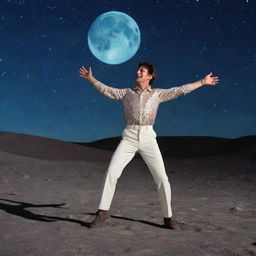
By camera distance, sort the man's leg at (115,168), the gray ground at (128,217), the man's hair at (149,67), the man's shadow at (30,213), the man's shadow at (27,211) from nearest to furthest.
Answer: the gray ground at (128,217) → the man's leg at (115,168) → the man's hair at (149,67) → the man's shadow at (30,213) → the man's shadow at (27,211)

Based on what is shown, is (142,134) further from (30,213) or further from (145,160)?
(30,213)

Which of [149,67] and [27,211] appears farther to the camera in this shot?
[27,211]

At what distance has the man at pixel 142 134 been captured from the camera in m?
5.20

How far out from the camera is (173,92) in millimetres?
5309

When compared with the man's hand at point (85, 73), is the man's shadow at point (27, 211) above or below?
below

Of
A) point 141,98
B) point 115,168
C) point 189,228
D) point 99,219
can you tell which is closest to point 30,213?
point 99,219

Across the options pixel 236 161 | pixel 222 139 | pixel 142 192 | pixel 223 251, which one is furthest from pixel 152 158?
pixel 222 139

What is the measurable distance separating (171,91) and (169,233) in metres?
1.72

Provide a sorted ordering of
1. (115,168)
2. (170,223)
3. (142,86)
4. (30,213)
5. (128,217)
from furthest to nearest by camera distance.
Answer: (30,213) < (128,217) < (142,86) < (170,223) < (115,168)

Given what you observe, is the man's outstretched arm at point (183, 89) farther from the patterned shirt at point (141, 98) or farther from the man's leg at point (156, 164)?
the man's leg at point (156, 164)

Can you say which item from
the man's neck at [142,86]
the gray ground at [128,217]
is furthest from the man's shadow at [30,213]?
the man's neck at [142,86]

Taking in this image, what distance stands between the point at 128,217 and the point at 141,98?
184 centimetres

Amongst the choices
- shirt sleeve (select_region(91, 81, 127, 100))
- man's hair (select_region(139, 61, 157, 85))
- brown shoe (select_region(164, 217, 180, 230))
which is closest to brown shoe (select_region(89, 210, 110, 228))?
brown shoe (select_region(164, 217, 180, 230))

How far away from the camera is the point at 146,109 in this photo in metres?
5.25
